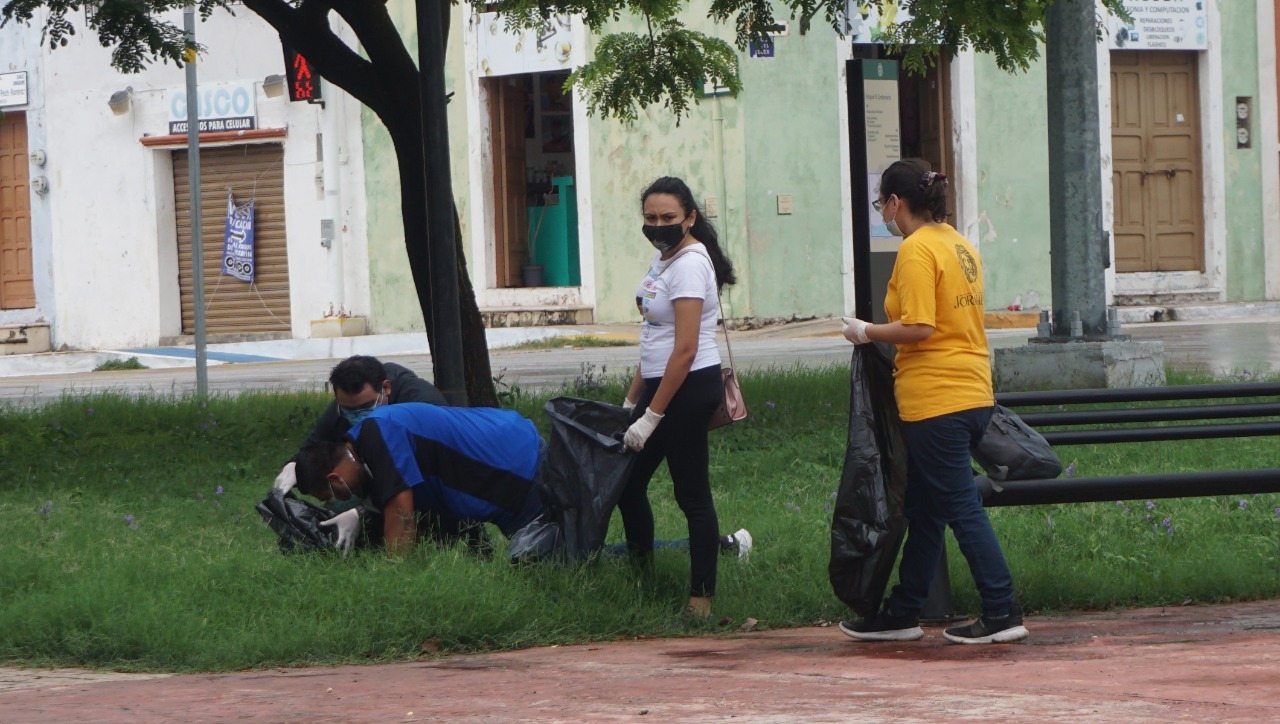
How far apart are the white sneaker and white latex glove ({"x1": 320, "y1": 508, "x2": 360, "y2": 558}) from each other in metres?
1.51

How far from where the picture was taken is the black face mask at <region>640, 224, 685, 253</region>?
593cm

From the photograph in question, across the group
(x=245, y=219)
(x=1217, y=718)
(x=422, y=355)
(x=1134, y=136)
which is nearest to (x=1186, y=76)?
(x=1134, y=136)

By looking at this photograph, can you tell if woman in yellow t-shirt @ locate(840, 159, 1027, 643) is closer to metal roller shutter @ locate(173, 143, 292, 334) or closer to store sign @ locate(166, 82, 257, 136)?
store sign @ locate(166, 82, 257, 136)

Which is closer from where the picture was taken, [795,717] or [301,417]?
[795,717]

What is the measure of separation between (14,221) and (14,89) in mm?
2110

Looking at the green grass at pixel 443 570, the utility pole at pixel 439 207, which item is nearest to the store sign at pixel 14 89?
the green grass at pixel 443 570

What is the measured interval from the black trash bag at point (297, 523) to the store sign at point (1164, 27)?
19.5m

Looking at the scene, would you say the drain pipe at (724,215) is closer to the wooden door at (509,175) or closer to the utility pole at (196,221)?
the wooden door at (509,175)

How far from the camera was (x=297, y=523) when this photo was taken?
6492 millimetres

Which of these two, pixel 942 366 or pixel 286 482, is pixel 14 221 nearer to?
pixel 286 482

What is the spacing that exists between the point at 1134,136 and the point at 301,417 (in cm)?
1667

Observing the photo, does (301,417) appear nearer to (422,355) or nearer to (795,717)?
(795,717)

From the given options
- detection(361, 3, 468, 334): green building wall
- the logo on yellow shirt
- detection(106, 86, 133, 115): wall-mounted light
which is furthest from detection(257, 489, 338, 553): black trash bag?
detection(106, 86, 133, 115): wall-mounted light

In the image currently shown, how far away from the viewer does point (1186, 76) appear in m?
24.7
